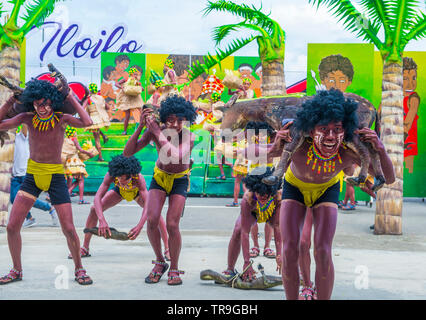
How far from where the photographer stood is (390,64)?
27.8ft

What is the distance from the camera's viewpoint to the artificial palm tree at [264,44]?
8844mm

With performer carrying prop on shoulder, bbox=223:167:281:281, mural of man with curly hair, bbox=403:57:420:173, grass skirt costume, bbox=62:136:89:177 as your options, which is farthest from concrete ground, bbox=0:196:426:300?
mural of man with curly hair, bbox=403:57:420:173

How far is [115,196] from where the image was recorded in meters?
6.20

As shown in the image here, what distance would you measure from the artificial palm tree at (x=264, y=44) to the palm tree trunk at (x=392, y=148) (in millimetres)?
1761

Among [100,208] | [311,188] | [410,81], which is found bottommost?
[100,208]

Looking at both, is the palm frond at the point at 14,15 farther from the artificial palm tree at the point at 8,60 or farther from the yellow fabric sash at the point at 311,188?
the yellow fabric sash at the point at 311,188

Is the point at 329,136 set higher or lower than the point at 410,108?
lower

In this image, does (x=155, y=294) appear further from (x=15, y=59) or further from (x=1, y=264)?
(x=15, y=59)

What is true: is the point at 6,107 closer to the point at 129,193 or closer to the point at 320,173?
the point at 129,193

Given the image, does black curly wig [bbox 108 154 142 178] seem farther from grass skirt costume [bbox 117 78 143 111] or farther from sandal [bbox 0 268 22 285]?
grass skirt costume [bbox 117 78 143 111]

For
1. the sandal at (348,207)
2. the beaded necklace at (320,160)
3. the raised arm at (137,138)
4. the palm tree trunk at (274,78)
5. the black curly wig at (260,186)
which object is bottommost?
the sandal at (348,207)

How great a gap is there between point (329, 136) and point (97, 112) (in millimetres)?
11257

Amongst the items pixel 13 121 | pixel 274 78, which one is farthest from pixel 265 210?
Answer: pixel 274 78

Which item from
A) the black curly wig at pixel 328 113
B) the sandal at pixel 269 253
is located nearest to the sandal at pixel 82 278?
the sandal at pixel 269 253
